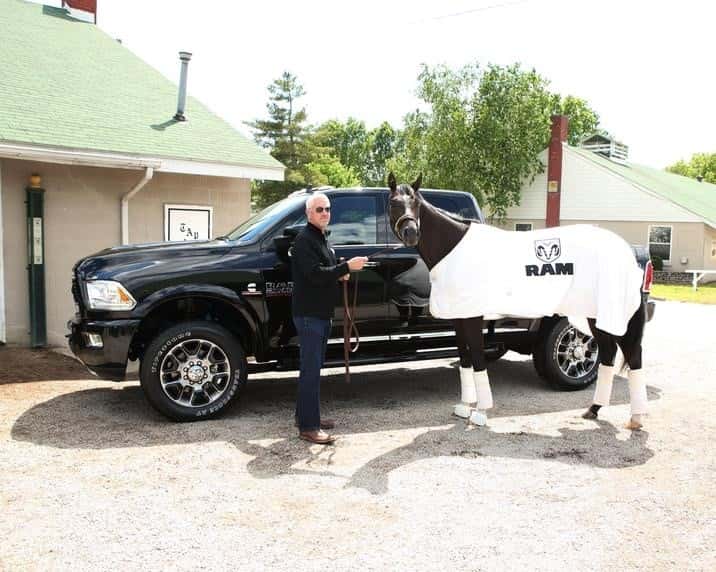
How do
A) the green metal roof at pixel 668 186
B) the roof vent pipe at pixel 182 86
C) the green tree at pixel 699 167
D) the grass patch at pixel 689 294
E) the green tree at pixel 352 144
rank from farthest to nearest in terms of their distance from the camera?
the green tree at pixel 352 144 → the green tree at pixel 699 167 → the green metal roof at pixel 668 186 → the grass patch at pixel 689 294 → the roof vent pipe at pixel 182 86

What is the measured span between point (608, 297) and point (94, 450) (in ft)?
15.3

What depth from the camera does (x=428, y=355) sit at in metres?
6.91

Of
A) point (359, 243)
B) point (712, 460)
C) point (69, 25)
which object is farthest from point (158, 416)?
point (69, 25)

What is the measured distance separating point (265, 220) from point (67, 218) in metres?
4.81

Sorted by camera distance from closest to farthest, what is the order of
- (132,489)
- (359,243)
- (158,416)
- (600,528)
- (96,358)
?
(600,528)
(132,489)
(96,358)
(158,416)
(359,243)

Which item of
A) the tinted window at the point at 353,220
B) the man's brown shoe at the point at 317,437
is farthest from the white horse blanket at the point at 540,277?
the man's brown shoe at the point at 317,437

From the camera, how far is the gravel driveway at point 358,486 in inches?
143

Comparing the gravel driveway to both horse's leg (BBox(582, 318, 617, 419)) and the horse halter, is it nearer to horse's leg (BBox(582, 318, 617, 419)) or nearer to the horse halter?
horse's leg (BBox(582, 318, 617, 419))

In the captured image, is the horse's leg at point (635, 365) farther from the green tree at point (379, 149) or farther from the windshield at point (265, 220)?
the green tree at point (379, 149)

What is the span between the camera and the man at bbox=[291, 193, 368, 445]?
17.3ft

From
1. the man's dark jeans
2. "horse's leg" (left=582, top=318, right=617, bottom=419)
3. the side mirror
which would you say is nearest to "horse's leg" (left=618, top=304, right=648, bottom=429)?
"horse's leg" (left=582, top=318, right=617, bottom=419)

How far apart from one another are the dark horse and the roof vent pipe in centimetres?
750

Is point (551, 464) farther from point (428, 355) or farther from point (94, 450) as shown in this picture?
point (94, 450)

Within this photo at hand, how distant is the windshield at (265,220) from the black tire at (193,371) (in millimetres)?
1013
